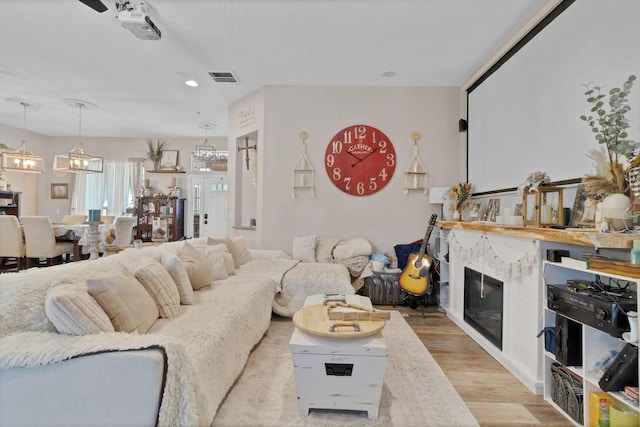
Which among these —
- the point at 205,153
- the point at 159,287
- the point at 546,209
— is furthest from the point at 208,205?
the point at 546,209

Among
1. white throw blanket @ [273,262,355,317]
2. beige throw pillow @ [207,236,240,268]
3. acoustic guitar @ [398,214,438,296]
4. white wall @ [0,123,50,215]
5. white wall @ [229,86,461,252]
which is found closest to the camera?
white throw blanket @ [273,262,355,317]

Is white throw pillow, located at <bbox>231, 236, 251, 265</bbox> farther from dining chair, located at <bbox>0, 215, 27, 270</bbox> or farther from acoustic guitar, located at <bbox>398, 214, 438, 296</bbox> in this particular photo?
dining chair, located at <bbox>0, 215, 27, 270</bbox>

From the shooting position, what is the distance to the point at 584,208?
Result: 2.14 meters

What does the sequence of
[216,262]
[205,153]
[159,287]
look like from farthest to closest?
[205,153] → [216,262] → [159,287]

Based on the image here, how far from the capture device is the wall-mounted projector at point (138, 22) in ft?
8.82

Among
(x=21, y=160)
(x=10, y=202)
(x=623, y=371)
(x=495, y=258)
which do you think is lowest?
(x=623, y=371)

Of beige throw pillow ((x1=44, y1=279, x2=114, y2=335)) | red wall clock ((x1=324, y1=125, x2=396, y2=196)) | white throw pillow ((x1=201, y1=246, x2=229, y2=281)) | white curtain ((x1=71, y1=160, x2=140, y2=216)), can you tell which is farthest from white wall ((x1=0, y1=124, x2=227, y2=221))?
beige throw pillow ((x1=44, y1=279, x2=114, y2=335))

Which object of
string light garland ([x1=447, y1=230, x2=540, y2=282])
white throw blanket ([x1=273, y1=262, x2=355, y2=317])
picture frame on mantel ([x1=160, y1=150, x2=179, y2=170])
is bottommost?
white throw blanket ([x1=273, y1=262, x2=355, y2=317])

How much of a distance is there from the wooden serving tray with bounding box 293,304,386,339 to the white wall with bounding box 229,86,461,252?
258 centimetres

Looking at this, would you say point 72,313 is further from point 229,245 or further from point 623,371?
point 623,371

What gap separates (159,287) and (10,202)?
6.60 m

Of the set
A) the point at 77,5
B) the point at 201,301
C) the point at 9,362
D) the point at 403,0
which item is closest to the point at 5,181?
the point at 77,5

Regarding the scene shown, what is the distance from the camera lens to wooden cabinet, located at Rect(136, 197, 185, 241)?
23.6 ft

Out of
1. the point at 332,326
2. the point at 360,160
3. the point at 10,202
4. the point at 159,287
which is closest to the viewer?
the point at 332,326
